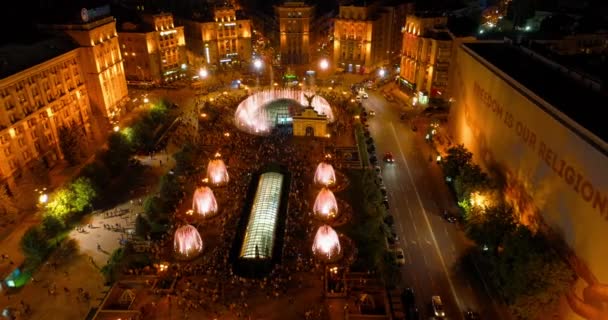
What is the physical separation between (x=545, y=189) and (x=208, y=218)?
Answer: 129ft

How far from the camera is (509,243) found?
44781mm

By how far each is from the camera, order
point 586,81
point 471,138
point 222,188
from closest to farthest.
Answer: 1. point 586,81
2. point 222,188
3. point 471,138

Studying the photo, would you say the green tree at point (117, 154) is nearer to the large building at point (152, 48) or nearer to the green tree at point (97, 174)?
the green tree at point (97, 174)

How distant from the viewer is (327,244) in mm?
49875

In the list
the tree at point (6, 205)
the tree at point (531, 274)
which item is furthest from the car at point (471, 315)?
the tree at point (6, 205)

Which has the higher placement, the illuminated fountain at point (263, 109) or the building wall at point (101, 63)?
the building wall at point (101, 63)

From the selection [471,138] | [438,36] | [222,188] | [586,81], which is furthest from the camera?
[438,36]

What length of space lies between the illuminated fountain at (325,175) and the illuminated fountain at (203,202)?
15.6 metres

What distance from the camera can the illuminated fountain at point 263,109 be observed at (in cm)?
8550

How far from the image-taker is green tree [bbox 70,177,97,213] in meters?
58.2

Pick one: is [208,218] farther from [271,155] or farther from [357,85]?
[357,85]

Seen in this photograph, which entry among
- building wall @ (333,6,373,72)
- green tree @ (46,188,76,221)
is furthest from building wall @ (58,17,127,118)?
building wall @ (333,6,373,72)

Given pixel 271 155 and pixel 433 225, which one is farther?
pixel 271 155

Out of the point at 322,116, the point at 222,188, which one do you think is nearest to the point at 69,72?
the point at 222,188
